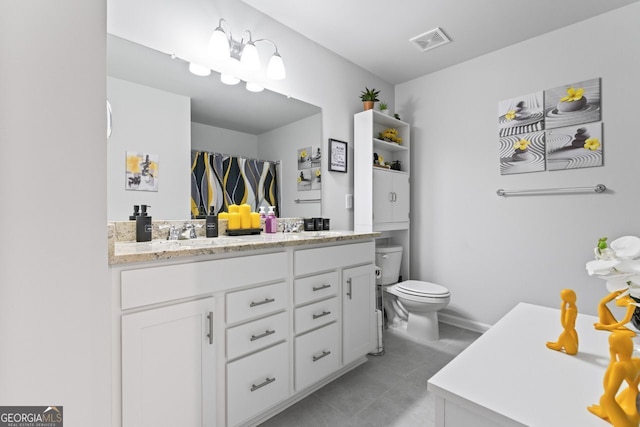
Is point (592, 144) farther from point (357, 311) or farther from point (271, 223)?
point (271, 223)

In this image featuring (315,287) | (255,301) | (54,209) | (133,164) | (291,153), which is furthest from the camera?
(291,153)

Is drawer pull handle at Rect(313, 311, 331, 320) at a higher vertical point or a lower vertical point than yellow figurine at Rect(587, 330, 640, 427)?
lower

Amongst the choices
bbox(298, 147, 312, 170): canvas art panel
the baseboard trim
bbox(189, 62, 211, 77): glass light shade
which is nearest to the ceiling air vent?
bbox(298, 147, 312, 170): canvas art panel

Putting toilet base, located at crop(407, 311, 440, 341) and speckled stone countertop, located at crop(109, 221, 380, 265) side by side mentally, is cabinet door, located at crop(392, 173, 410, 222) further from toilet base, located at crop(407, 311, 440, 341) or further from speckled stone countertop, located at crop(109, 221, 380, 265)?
speckled stone countertop, located at crop(109, 221, 380, 265)

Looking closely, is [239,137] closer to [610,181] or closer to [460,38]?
[460,38]

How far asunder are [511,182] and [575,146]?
46 centimetres

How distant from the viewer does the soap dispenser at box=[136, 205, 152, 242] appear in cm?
138

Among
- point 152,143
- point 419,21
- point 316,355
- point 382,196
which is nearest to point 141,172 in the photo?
point 152,143

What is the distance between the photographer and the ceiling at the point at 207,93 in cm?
144

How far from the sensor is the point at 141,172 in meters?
1.49

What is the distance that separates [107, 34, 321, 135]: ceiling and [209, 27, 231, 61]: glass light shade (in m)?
0.11

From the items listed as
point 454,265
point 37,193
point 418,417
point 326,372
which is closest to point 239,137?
point 37,193

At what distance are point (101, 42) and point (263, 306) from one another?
1.10m

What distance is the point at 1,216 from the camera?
24.5 inches
